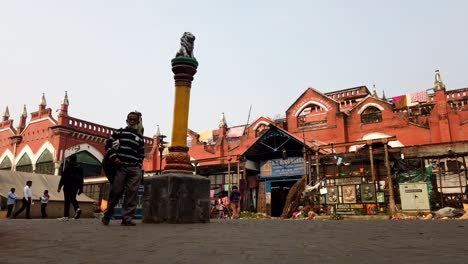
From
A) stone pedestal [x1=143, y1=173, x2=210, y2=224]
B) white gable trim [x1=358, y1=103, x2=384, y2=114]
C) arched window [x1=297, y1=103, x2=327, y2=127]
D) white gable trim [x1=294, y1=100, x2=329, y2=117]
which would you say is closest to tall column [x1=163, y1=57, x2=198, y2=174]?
stone pedestal [x1=143, y1=173, x2=210, y2=224]

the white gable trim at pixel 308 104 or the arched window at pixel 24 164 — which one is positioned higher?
the white gable trim at pixel 308 104

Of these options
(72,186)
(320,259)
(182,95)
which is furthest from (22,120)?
(320,259)

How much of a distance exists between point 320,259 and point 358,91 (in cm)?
3221

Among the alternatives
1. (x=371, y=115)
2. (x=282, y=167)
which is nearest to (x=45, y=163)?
(x=282, y=167)

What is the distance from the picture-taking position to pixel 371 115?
25438mm

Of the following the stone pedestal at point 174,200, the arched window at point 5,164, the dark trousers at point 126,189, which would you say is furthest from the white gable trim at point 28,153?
the dark trousers at point 126,189

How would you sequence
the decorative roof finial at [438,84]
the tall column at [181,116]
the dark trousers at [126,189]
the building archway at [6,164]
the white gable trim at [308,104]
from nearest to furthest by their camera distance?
the dark trousers at [126,189], the tall column at [181,116], the decorative roof finial at [438,84], the white gable trim at [308,104], the building archway at [6,164]

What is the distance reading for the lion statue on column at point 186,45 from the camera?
827cm

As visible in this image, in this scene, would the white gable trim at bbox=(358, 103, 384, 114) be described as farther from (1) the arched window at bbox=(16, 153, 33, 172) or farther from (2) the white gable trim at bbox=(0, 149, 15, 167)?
(2) the white gable trim at bbox=(0, 149, 15, 167)

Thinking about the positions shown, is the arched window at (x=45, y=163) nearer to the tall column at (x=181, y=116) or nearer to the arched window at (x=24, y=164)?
the arched window at (x=24, y=164)

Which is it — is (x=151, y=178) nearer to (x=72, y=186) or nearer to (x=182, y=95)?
(x=182, y=95)

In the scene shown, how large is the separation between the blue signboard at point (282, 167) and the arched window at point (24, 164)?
2200cm

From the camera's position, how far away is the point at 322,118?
89.6 ft

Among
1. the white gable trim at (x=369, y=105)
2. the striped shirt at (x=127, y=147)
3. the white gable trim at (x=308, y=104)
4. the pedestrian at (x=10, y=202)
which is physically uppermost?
the white gable trim at (x=308, y=104)
